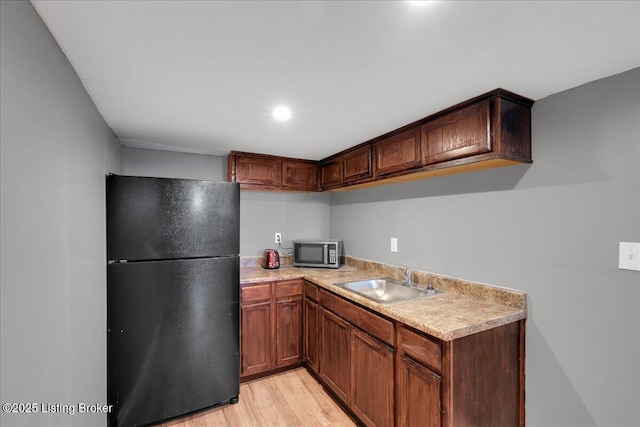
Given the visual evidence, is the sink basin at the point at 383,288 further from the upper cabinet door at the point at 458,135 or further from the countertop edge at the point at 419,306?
the upper cabinet door at the point at 458,135

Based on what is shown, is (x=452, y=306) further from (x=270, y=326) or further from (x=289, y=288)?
(x=270, y=326)

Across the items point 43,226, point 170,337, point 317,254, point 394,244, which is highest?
point 43,226

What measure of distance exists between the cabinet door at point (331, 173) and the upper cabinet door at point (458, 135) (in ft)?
3.53

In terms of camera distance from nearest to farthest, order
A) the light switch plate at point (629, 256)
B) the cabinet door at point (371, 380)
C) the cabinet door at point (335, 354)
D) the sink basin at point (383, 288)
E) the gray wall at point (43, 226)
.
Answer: the gray wall at point (43, 226), the light switch plate at point (629, 256), the cabinet door at point (371, 380), the cabinet door at point (335, 354), the sink basin at point (383, 288)

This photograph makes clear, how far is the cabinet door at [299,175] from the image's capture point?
302 cm

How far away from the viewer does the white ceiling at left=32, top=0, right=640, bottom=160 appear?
934 mm

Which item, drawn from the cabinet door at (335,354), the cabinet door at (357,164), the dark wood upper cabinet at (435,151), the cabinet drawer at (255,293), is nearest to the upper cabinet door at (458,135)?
the dark wood upper cabinet at (435,151)

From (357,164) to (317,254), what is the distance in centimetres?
107

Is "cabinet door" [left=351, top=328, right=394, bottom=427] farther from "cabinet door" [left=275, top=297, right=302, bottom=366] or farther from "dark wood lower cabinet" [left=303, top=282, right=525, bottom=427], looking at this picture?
"cabinet door" [left=275, top=297, right=302, bottom=366]

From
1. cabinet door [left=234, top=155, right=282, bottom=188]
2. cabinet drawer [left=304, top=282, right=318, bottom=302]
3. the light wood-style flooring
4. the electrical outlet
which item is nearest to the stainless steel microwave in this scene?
cabinet drawer [left=304, top=282, right=318, bottom=302]

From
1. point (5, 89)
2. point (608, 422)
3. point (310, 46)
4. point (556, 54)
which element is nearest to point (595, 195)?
point (556, 54)

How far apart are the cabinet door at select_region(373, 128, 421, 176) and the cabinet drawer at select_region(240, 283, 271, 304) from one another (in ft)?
4.65

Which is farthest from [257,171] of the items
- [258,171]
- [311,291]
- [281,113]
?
[311,291]

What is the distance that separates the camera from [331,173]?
3016 millimetres
